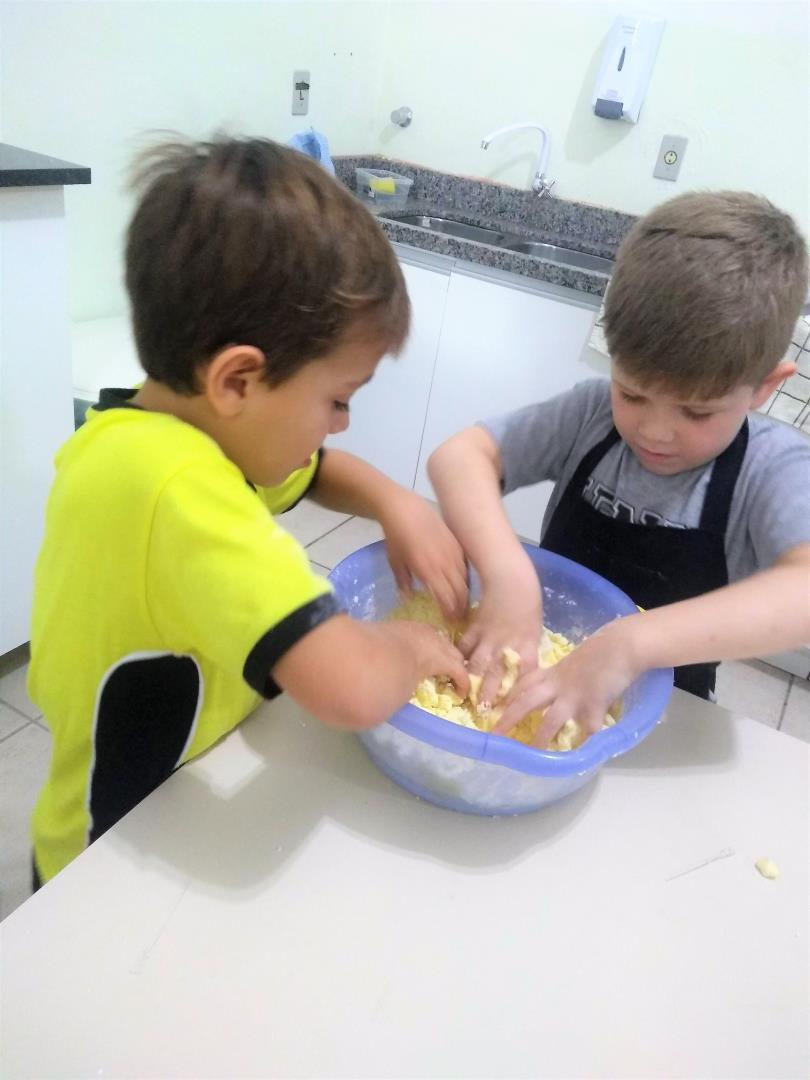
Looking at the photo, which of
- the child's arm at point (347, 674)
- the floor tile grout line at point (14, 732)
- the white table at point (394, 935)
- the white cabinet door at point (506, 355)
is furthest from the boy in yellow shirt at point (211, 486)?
the white cabinet door at point (506, 355)

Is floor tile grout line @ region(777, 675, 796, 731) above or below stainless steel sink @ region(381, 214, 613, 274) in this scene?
below

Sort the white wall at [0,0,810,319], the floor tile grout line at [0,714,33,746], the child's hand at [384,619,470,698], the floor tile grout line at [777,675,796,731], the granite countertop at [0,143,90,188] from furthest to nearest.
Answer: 1. the floor tile grout line at [777,675,796,731]
2. the white wall at [0,0,810,319]
3. the floor tile grout line at [0,714,33,746]
4. the granite countertop at [0,143,90,188]
5. the child's hand at [384,619,470,698]

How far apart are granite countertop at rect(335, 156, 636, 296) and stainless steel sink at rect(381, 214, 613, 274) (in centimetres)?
2

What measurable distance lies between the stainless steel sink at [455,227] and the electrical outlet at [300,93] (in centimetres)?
41

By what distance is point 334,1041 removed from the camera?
43cm

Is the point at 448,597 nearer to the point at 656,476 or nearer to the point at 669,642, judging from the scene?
the point at 669,642

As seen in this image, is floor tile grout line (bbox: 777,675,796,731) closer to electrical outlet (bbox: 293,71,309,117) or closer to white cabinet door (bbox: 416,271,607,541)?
white cabinet door (bbox: 416,271,607,541)

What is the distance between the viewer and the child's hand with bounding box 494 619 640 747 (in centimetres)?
61

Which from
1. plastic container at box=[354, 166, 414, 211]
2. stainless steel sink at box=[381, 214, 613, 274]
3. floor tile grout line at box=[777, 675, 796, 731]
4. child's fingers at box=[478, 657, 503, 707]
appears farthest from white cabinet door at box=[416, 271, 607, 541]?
child's fingers at box=[478, 657, 503, 707]

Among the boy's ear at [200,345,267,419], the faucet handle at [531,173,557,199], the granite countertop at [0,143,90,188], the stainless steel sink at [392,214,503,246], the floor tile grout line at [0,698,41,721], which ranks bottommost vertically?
the floor tile grout line at [0,698,41,721]

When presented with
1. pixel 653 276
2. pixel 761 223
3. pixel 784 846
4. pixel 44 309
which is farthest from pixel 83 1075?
pixel 44 309

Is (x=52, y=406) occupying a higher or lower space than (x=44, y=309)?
lower

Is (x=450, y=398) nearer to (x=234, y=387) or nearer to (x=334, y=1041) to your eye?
(x=234, y=387)

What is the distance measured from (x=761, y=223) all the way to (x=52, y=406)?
3.78 ft
